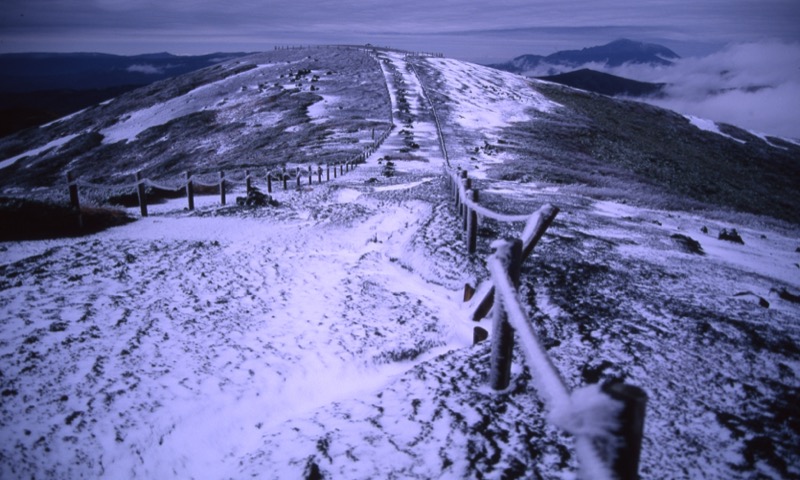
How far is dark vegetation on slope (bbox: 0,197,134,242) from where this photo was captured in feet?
35.3

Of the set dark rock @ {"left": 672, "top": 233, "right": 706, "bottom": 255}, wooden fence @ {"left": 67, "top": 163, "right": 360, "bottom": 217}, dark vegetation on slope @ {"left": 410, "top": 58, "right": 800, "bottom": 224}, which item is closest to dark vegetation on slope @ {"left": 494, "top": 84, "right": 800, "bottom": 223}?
dark vegetation on slope @ {"left": 410, "top": 58, "right": 800, "bottom": 224}

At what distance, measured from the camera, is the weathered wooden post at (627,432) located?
1.63m

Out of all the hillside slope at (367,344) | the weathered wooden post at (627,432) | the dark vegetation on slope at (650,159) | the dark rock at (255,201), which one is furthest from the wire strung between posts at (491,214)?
the dark vegetation on slope at (650,159)

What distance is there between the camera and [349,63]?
287 ft

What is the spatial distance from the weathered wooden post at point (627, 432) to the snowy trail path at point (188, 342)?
355 centimetres

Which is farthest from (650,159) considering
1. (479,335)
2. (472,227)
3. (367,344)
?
(367,344)

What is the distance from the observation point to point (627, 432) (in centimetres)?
167

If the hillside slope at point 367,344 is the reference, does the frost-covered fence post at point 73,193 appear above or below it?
above

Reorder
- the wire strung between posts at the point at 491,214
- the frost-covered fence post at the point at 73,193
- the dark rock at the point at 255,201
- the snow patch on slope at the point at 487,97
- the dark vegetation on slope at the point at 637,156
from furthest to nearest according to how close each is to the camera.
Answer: the snow patch on slope at the point at 487,97 → the dark vegetation on slope at the point at 637,156 → the dark rock at the point at 255,201 → the frost-covered fence post at the point at 73,193 → the wire strung between posts at the point at 491,214

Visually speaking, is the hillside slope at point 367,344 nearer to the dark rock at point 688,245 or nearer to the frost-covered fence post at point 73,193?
the dark rock at point 688,245

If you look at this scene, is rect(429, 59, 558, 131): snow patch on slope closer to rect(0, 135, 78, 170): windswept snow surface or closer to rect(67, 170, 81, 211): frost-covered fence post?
rect(67, 170, 81, 211): frost-covered fence post

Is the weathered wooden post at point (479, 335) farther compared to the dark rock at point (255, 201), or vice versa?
the dark rock at point (255, 201)

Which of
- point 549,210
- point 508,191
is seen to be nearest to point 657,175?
point 508,191

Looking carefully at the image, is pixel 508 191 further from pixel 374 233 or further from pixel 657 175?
pixel 657 175
